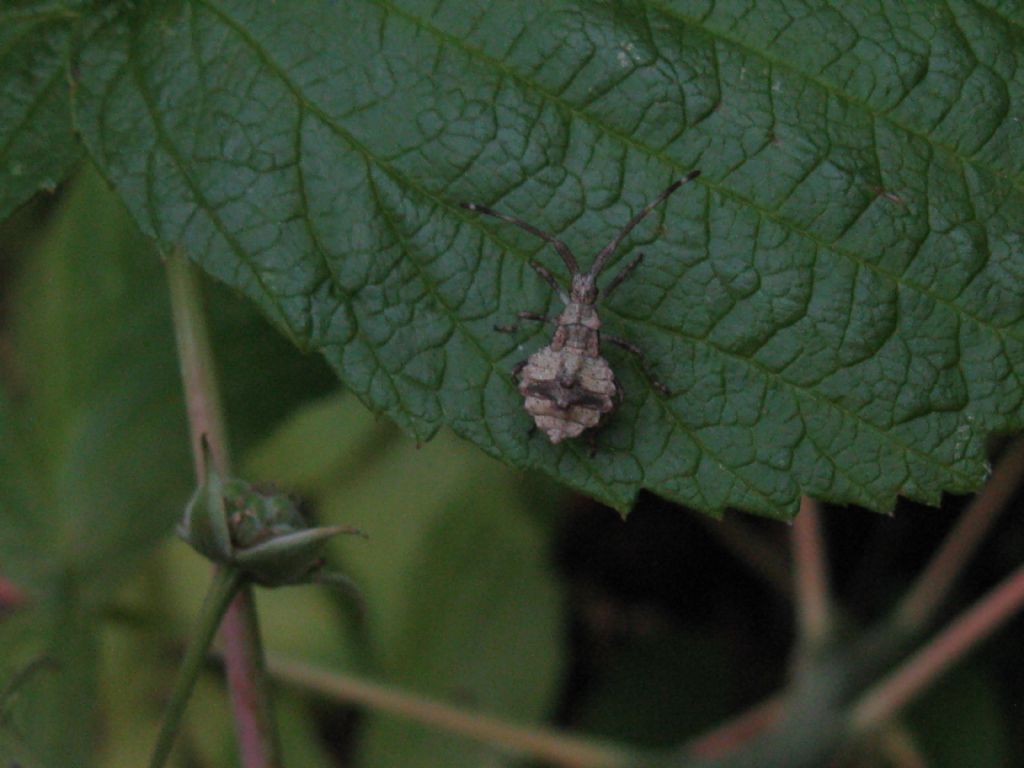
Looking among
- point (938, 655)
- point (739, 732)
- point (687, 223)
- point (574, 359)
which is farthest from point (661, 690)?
point (687, 223)

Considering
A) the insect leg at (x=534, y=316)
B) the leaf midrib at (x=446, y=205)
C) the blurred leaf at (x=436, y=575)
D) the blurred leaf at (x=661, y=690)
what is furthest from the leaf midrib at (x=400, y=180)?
the blurred leaf at (x=661, y=690)

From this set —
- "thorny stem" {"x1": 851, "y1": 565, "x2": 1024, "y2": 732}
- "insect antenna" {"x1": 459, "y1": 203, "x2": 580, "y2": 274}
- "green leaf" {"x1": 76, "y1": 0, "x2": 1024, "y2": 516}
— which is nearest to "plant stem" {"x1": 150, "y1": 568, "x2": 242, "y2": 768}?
"green leaf" {"x1": 76, "y1": 0, "x2": 1024, "y2": 516}

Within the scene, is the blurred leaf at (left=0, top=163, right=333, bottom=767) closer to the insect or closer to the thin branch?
the insect

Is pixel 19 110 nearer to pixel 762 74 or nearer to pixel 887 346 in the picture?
pixel 762 74

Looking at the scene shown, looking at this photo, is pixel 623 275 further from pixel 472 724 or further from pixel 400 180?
pixel 472 724

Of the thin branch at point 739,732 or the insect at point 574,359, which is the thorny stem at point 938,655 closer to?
the thin branch at point 739,732

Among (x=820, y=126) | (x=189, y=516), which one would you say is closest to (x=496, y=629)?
(x=189, y=516)

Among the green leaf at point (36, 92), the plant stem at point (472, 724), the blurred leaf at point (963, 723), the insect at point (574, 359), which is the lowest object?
the plant stem at point (472, 724)

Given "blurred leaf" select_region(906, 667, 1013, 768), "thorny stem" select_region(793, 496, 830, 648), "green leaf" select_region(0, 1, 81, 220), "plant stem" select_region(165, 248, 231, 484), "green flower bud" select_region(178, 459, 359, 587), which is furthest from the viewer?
"blurred leaf" select_region(906, 667, 1013, 768)
